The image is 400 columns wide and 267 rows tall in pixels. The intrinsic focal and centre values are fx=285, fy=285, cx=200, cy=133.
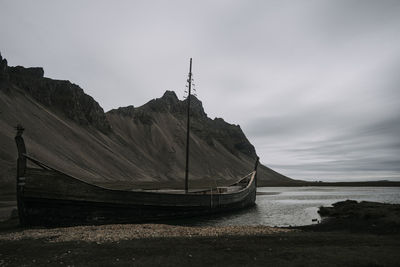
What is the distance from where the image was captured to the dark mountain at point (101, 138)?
6159cm

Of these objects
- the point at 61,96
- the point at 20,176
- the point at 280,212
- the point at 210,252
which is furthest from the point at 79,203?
the point at 61,96

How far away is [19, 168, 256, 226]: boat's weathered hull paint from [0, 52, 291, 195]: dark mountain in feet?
Answer: 44.1

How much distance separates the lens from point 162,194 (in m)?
21.0

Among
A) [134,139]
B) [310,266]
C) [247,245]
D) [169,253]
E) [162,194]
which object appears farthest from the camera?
[134,139]

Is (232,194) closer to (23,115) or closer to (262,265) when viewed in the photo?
(262,265)

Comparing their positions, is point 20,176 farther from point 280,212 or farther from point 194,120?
point 194,120

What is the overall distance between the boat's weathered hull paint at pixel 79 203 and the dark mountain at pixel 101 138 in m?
13.4

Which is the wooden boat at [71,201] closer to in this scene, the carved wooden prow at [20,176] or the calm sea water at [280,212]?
the carved wooden prow at [20,176]

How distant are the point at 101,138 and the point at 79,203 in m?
80.4

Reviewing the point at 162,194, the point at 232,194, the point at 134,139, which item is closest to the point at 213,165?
the point at 134,139

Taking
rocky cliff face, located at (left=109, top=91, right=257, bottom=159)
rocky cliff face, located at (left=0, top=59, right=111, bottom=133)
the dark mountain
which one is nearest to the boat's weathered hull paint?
the dark mountain

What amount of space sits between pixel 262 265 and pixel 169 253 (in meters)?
3.12

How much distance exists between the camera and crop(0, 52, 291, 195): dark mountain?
61.6 metres

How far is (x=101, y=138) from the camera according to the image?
9300 cm
